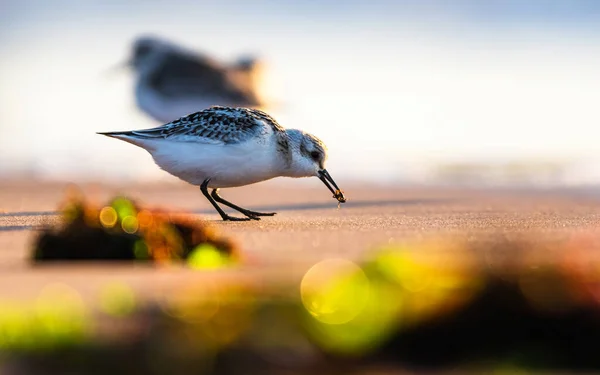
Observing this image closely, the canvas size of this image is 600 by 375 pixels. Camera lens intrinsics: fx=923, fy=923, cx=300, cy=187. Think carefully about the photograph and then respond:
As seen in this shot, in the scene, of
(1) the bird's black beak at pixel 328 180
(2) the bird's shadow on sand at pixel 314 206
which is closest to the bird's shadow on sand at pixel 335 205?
(2) the bird's shadow on sand at pixel 314 206

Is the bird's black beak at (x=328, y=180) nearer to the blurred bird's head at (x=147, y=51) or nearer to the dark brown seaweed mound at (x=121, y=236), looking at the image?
the dark brown seaweed mound at (x=121, y=236)

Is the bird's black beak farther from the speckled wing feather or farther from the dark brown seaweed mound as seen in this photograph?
the dark brown seaweed mound

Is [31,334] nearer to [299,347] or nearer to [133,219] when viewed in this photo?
[299,347]

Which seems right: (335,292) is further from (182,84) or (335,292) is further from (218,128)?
(182,84)

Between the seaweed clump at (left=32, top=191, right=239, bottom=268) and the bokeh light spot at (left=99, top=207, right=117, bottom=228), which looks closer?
the seaweed clump at (left=32, top=191, right=239, bottom=268)

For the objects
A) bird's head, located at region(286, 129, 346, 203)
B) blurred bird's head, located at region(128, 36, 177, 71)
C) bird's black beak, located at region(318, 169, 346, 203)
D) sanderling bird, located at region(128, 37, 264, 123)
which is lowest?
bird's black beak, located at region(318, 169, 346, 203)

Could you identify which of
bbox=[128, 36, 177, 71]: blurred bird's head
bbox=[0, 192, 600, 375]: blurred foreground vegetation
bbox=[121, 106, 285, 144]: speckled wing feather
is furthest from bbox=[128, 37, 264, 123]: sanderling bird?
bbox=[0, 192, 600, 375]: blurred foreground vegetation
